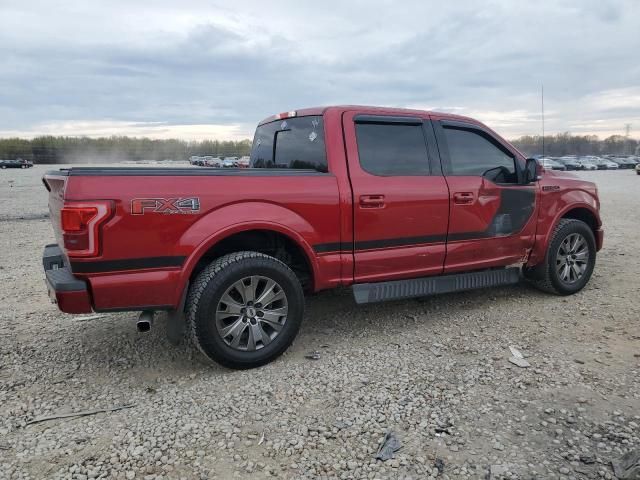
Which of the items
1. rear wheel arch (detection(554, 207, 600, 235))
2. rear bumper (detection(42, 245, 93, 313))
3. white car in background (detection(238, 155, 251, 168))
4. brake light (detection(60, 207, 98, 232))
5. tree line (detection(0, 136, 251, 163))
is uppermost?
tree line (detection(0, 136, 251, 163))

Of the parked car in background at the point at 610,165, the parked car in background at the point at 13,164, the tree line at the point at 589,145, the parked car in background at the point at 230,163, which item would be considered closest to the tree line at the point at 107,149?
the parked car in background at the point at 13,164

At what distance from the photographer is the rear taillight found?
10.3 ft

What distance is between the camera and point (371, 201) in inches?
161

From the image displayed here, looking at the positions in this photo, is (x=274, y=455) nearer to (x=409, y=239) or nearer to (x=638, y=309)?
(x=409, y=239)

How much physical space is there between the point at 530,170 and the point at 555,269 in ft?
3.73

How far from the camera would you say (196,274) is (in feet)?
12.4

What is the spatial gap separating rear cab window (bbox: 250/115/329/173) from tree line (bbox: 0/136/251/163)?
61809mm

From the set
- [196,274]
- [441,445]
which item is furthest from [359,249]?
[441,445]

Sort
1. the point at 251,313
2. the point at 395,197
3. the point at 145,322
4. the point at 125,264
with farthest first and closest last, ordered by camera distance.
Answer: the point at 395,197, the point at 251,313, the point at 145,322, the point at 125,264

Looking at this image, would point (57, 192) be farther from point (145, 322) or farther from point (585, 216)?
point (585, 216)

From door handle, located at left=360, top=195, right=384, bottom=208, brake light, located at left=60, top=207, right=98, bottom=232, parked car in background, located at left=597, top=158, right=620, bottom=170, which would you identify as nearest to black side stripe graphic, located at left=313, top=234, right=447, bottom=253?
door handle, located at left=360, top=195, right=384, bottom=208

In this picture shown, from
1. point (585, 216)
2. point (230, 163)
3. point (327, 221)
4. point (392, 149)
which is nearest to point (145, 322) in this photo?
point (327, 221)

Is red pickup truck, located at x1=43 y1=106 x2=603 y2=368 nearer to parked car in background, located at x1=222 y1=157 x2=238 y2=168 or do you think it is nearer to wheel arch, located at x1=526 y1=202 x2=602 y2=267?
wheel arch, located at x1=526 y1=202 x2=602 y2=267

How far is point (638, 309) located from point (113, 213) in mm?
4904
